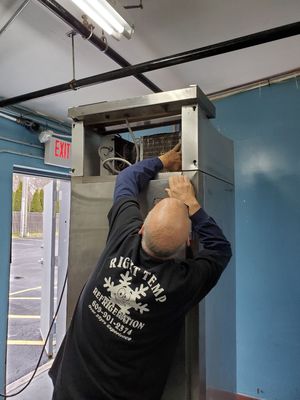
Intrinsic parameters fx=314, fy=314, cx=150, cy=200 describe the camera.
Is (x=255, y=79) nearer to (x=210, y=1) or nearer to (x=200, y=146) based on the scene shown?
(x=210, y=1)

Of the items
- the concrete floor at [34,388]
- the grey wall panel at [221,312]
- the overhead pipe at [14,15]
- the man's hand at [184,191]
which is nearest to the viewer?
the man's hand at [184,191]

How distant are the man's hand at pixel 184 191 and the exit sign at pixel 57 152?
189 cm

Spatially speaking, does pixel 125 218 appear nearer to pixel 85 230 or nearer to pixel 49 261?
pixel 85 230

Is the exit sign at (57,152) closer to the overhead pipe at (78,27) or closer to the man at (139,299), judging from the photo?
the overhead pipe at (78,27)

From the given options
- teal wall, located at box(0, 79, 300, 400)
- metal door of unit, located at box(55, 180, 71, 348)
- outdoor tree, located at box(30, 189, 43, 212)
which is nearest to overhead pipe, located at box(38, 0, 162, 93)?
teal wall, located at box(0, 79, 300, 400)

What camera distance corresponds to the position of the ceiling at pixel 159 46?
4.71 feet

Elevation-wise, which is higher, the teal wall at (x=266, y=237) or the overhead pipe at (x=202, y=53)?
the overhead pipe at (x=202, y=53)

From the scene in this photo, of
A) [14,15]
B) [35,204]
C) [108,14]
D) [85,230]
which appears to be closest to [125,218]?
[85,230]

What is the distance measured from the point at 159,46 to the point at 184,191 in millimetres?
1036

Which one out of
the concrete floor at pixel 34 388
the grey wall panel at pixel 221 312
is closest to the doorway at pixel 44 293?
the concrete floor at pixel 34 388

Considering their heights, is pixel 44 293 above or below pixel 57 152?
below

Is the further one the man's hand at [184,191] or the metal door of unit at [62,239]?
the metal door of unit at [62,239]

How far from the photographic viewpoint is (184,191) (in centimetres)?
110

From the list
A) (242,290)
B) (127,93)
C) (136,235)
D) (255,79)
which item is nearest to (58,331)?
(242,290)
